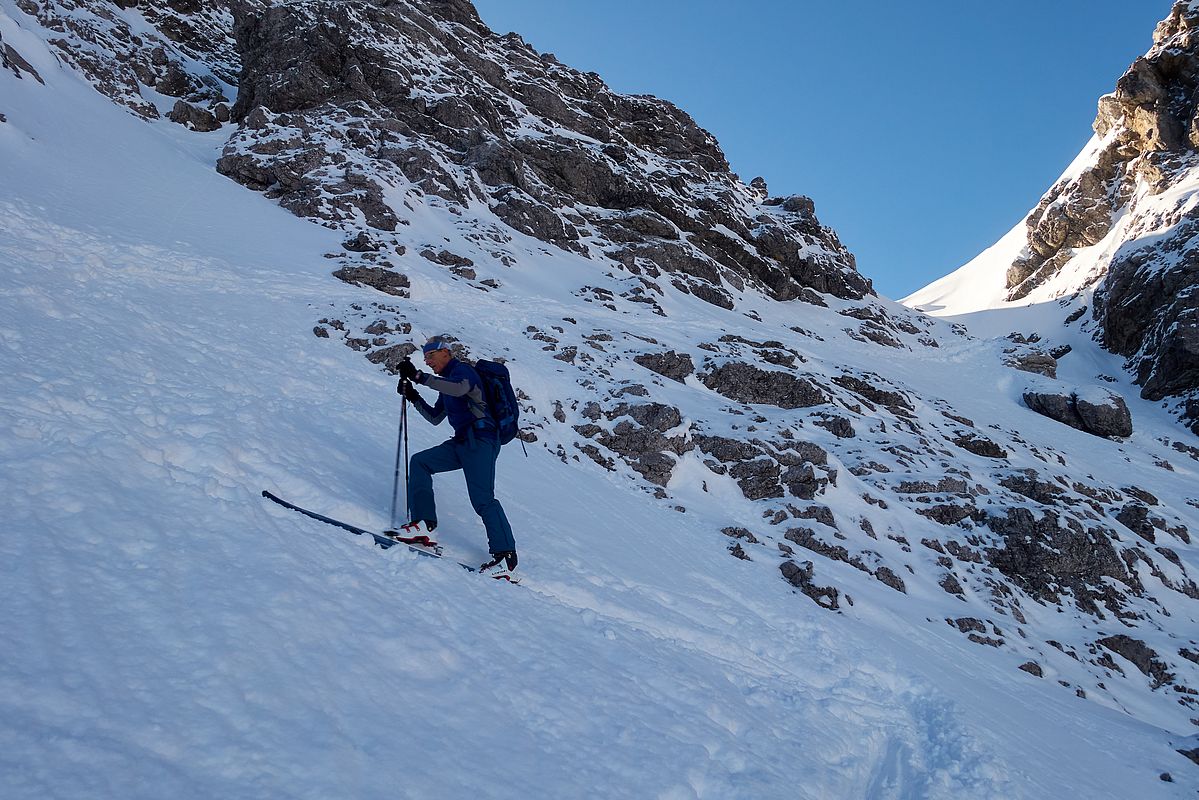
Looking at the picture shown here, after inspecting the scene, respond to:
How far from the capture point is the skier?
5582 millimetres

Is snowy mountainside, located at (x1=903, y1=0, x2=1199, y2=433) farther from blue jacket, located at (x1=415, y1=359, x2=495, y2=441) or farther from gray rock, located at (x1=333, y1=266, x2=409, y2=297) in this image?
blue jacket, located at (x1=415, y1=359, x2=495, y2=441)

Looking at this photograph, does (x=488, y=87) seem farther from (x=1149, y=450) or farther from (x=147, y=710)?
(x=147, y=710)

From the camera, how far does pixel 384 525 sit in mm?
5688

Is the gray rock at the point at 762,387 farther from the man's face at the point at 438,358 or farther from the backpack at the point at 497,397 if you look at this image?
the man's face at the point at 438,358

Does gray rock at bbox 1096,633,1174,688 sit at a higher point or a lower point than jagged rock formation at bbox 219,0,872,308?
lower

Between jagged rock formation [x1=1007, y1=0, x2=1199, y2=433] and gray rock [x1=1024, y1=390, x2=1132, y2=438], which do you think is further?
jagged rock formation [x1=1007, y1=0, x2=1199, y2=433]

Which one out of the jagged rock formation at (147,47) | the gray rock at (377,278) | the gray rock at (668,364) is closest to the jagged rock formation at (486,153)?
the jagged rock formation at (147,47)

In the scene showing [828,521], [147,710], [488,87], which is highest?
[488,87]

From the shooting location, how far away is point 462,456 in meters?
5.89

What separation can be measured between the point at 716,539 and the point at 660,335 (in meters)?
15.7

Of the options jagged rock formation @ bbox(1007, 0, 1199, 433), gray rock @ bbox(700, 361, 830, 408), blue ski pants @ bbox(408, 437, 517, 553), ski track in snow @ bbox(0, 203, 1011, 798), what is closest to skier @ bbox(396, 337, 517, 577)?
blue ski pants @ bbox(408, 437, 517, 553)

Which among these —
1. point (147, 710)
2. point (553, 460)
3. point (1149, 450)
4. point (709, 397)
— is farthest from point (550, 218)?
point (147, 710)

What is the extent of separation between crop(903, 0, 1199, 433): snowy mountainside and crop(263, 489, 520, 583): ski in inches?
1895

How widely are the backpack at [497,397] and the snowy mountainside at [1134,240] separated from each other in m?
47.5
